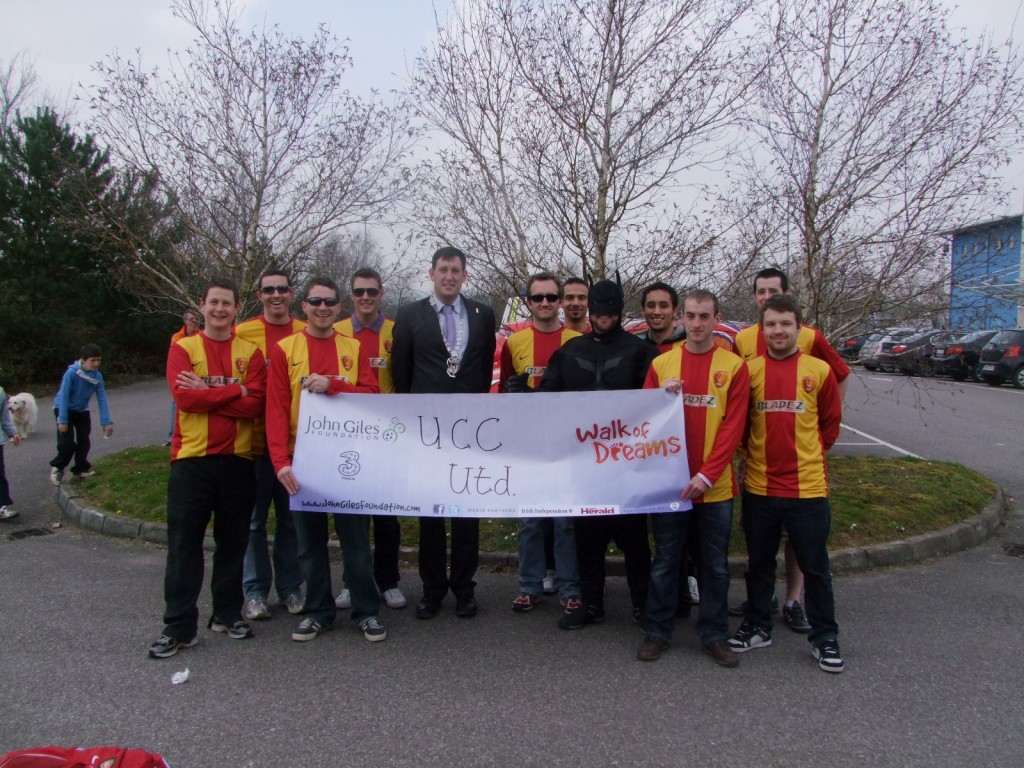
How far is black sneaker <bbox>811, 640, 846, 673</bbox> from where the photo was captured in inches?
167

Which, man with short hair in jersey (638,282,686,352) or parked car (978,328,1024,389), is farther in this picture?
parked car (978,328,1024,389)

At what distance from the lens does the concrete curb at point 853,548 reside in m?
6.20

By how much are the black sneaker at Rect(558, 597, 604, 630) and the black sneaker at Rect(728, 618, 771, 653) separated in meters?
0.89

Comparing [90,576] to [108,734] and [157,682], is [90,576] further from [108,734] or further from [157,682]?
[108,734]

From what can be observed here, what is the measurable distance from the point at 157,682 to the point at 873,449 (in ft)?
36.4

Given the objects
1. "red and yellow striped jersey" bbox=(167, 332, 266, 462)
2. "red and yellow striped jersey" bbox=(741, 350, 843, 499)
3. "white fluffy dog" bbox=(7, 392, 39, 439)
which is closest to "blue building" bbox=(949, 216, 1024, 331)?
"red and yellow striped jersey" bbox=(741, 350, 843, 499)

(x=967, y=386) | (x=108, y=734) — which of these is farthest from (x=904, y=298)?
(x=967, y=386)

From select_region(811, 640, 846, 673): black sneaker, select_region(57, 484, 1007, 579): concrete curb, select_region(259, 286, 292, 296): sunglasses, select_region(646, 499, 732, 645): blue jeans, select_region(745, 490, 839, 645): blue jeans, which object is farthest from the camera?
select_region(57, 484, 1007, 579): concrete curb

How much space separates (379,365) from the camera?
5508 mm

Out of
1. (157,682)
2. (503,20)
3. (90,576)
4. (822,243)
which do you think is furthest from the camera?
(822,243)

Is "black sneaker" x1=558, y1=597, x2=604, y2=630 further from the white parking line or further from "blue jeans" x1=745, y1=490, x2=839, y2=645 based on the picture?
the white parking line

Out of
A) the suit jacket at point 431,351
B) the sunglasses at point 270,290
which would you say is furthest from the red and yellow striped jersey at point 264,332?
the suit jacket at point 431,351

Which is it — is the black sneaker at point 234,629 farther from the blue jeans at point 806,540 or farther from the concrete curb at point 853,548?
the blue jeans at point 806,540

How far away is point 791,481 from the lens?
4.37m
